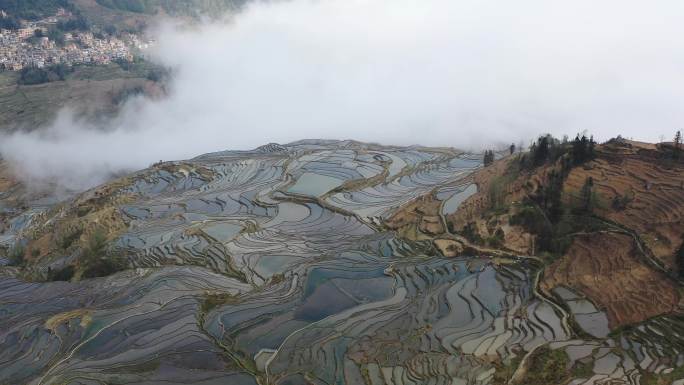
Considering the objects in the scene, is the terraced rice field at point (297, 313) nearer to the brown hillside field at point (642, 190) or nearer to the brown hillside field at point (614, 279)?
the brown hillside field at point (614, 279)

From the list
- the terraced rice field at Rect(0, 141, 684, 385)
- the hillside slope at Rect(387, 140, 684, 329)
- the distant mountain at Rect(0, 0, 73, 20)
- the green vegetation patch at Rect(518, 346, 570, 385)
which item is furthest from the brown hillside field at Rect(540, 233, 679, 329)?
the distant mountain at Rect(0, 0, 73, 20)

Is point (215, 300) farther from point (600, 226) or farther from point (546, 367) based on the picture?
point (600, 226)

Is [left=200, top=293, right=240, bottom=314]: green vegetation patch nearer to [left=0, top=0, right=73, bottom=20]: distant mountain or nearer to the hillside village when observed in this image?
the hillside village

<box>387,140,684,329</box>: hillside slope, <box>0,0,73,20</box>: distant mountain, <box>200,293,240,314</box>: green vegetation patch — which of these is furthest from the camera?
<box>0,0,73,20</box>: distant mountain

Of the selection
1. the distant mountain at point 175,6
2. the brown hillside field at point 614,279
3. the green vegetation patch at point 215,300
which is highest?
the distant mountain at point 175,6

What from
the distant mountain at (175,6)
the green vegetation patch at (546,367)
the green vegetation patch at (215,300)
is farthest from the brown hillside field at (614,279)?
the distant mountain at (175,6)

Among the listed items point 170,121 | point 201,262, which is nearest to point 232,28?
point 170,121

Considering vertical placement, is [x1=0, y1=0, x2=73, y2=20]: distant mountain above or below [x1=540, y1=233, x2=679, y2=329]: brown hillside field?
above
